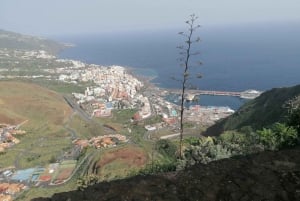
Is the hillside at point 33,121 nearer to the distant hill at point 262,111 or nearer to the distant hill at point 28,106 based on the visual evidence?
the distant hill at point 28,106

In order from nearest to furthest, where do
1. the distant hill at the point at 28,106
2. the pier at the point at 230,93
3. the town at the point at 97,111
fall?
the town at the point at 97,111
the distant hill at the point at 28,106
the pier at the point at 230,93

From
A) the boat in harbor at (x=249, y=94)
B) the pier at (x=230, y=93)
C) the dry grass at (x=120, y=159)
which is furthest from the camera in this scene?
the pier at (x=230, y=93)

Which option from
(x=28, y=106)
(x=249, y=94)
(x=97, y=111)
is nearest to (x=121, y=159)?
(x=28, y=106)

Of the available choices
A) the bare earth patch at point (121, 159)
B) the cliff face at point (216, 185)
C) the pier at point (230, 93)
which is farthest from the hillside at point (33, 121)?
the cliff face at point (216, 185)

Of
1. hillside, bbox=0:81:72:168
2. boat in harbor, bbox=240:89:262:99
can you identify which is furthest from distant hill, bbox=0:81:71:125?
boat in harbor, bbox=240:89:262:99

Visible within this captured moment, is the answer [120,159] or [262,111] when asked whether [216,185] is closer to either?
[120,159]

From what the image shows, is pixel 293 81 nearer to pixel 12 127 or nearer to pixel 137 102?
pixel 137 102

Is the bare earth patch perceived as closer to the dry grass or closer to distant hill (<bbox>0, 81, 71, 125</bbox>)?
the dry grass
